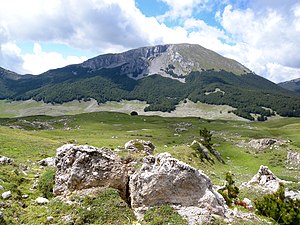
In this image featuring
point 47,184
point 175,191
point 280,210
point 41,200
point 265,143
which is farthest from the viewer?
point 265,143

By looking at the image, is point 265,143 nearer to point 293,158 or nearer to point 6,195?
point 293,158

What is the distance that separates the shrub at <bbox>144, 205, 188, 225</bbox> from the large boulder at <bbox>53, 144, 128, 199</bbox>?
3022 millimetres

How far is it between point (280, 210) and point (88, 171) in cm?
1402

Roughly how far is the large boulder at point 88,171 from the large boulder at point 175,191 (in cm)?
193

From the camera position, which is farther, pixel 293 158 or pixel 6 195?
pixel 293 158

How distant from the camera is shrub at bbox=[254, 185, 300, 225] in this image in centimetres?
2011

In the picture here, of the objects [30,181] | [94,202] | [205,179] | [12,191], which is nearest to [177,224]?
[205,179]

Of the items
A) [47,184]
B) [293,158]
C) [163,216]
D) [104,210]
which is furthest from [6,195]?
[293,158]

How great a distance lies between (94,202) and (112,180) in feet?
7.31

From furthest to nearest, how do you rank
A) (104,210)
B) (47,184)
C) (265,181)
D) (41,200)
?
1. (265,181)
2. (47,184)
3. (41,200)
4. (104,210)

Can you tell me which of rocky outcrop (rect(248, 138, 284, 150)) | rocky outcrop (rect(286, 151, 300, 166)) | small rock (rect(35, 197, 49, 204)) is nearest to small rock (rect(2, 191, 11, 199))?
small rock (rect(35, 197, 49, 204))

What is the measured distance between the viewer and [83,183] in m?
19.8

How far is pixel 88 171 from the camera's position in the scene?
1998cm

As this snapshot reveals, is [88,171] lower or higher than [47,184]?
higher
